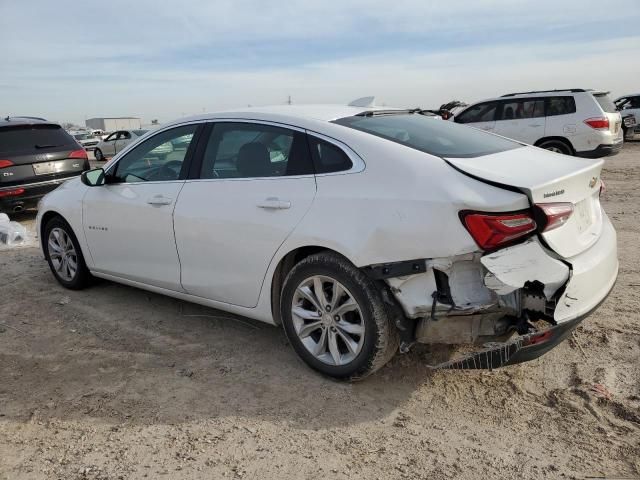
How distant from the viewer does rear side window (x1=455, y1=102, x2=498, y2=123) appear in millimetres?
13305

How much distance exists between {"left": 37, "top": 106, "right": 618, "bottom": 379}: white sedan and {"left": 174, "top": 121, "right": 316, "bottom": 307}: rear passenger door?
10mm

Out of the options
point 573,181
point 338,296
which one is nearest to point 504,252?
point 573,181

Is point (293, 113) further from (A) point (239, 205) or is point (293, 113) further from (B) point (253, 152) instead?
(A) point (239, 205)

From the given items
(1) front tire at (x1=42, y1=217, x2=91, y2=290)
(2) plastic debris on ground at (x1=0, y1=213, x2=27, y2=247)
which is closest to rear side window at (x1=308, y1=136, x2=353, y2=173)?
(1) front tire at (x1=42, y1=217, x2=91, y2=290)

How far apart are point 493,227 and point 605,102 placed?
11.5m

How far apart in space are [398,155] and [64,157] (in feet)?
24.7

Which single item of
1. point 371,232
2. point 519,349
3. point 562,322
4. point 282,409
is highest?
point 371,232

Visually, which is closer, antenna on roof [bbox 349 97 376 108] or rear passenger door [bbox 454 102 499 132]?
antenna on roof [bbox 349 97 376 108]

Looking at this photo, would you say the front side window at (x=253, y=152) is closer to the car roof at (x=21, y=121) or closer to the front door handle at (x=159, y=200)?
the front door handle at (x=159, y=200)

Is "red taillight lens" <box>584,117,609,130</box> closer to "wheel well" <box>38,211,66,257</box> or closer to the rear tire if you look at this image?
the rear tire

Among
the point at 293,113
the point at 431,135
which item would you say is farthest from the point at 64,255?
the point at 431,135

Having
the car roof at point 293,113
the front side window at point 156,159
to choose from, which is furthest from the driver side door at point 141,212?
the car roof at point 293,113

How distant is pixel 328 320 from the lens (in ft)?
10.8

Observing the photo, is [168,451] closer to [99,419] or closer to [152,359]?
[99,419]
